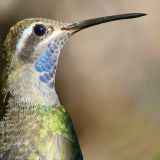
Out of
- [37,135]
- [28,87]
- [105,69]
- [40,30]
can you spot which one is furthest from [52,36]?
[105,69]

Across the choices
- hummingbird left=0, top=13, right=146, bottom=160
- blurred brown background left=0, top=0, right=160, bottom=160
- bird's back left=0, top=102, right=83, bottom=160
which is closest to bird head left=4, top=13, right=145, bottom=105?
hummingbird left=0, top=13, right=146, bottom=160

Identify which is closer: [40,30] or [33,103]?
[33,103]

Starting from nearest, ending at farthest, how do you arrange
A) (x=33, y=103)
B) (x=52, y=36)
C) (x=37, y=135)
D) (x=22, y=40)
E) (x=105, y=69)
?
(x=37, y=135) → (x=33, y=103) → (x=22, y=40) → (x=52, y=36) → (x=105, y=69)

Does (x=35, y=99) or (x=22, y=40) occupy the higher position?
(x=22, y=40)

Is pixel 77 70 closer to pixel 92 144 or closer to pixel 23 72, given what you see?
pixel 92 144

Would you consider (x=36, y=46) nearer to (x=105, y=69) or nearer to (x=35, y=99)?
(x=35, y=99)

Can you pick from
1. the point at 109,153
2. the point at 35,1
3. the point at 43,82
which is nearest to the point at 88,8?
the point at 35,1
